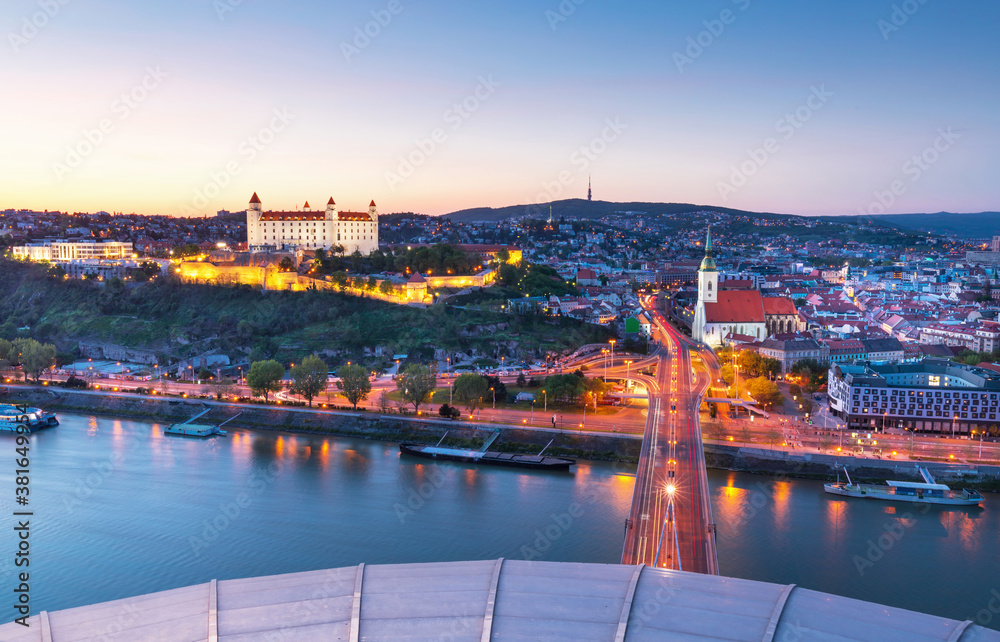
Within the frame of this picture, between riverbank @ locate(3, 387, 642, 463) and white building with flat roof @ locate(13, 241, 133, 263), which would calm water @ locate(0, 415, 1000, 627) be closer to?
riverbank @ locate(3, 387, 642, 463)

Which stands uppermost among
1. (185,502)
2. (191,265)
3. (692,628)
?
(191,265)

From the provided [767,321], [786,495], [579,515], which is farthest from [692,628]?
[767,321]

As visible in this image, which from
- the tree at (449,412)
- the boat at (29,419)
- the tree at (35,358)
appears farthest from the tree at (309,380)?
the tree at (35,358)

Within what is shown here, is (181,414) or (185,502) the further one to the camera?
(181,414)

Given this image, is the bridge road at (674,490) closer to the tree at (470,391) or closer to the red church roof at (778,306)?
the tree at (470,391)

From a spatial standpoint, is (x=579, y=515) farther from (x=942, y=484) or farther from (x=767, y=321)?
(x=767, y=321)

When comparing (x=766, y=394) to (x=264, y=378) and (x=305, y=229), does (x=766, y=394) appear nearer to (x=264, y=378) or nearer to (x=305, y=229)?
(x=264, y=378)

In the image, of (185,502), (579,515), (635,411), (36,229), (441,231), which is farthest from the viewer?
(441,231)

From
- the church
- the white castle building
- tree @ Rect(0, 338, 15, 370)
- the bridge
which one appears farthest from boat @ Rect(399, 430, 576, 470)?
the white castle building
